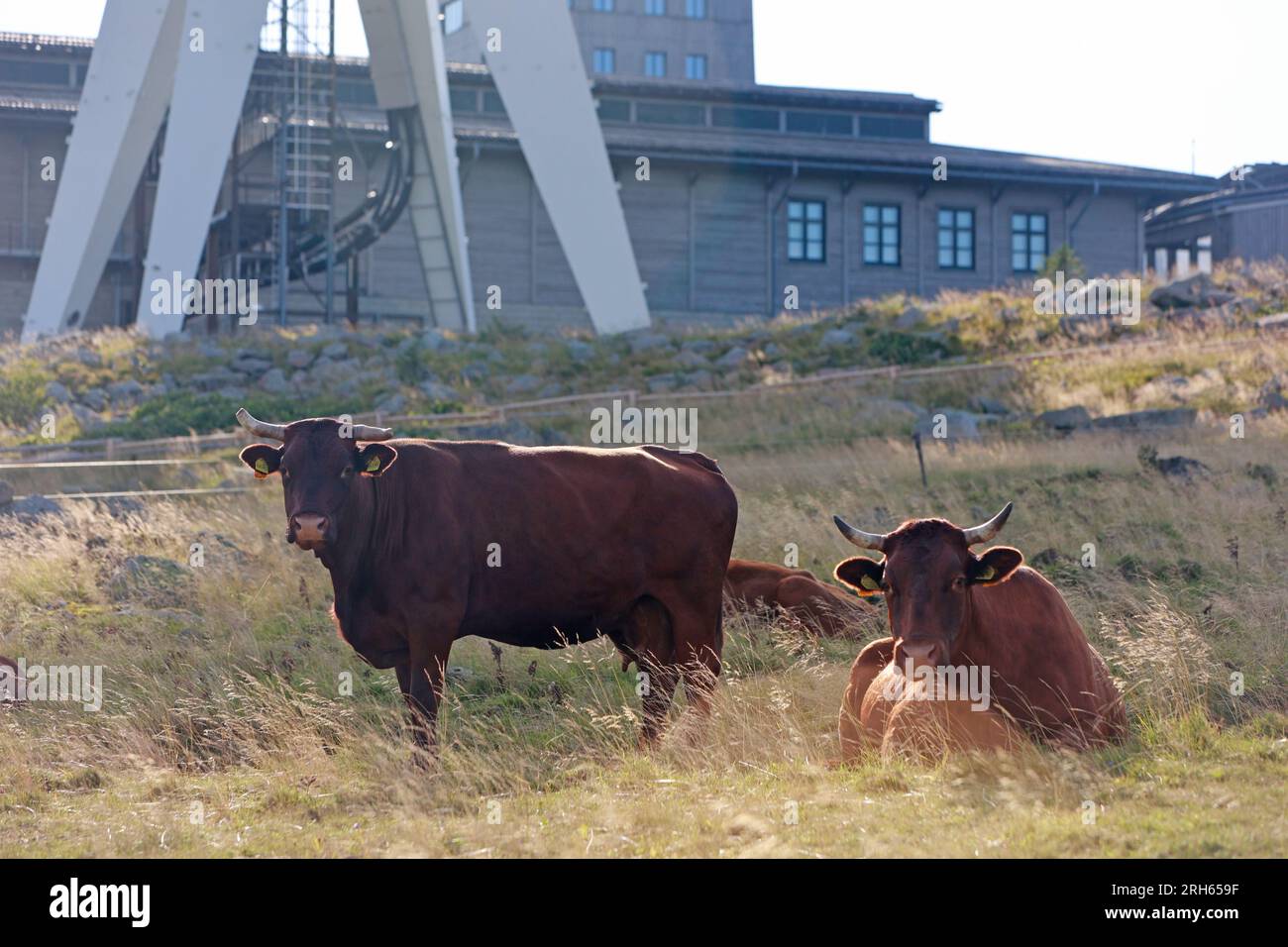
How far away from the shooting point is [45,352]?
29.8 m

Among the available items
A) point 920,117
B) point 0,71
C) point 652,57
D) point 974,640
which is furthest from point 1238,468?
point 652,57

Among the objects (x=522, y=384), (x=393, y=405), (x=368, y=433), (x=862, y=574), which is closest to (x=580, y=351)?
(x=522, y=384)

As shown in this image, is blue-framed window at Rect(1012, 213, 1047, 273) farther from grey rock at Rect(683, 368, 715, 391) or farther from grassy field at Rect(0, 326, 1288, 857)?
grassy field at Rect(0, 326, 1288, 857)

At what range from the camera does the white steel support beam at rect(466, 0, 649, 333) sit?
32906 mm

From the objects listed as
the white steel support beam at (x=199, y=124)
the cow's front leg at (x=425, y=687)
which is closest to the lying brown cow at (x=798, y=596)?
the cow's front leg at (x=425, y=687)

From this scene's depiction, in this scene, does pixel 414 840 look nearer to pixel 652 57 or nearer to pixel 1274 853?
pixel 1274 853

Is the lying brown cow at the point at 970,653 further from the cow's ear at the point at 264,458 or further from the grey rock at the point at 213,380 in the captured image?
the grey rock at the point at 213,380

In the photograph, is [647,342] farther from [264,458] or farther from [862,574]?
[862,574]

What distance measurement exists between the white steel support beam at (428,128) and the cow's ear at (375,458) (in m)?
24.2

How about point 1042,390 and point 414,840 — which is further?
point 1042,390

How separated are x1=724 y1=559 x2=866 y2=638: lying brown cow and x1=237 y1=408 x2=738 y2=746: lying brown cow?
2.28 meters

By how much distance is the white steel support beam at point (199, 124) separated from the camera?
2989 cm

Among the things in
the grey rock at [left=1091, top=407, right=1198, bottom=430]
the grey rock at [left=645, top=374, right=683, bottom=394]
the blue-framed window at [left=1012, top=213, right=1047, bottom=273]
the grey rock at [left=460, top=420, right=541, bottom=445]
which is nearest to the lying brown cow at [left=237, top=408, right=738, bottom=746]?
the grey rock at [left=460, top=420, right=541, bottom=445]
